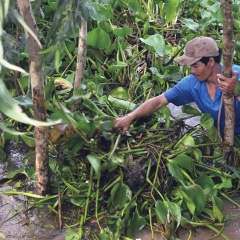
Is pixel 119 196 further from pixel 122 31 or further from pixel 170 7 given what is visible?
pixel 170 7

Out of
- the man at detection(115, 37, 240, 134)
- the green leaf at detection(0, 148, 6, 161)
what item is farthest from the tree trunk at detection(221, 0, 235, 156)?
the green leaf at detection(0, 148, 6, 161)

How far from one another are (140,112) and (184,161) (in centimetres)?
42

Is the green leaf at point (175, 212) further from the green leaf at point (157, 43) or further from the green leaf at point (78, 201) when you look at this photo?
the green leaf at point (157, 43)

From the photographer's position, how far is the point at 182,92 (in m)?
2.85

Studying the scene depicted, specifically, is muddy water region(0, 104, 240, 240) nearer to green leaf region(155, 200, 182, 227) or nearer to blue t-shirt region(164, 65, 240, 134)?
green leaf region(155, 200, 182, 227)

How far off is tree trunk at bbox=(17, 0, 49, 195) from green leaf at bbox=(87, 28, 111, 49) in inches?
45.3

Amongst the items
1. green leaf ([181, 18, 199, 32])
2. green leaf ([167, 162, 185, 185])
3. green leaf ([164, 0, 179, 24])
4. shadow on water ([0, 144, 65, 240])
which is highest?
green leaf ([164, 0, 179, 24])

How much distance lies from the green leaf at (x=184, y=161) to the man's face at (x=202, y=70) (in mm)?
452

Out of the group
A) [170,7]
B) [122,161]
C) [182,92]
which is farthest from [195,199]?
[170,7]

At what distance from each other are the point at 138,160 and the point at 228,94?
24.2 inches

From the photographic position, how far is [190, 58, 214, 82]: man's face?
2.68m

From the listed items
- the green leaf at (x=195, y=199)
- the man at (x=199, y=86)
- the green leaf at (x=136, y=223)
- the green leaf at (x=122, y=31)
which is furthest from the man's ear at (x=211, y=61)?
the green leaf at (x=122, y=31)

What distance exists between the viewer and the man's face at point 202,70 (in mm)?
2680

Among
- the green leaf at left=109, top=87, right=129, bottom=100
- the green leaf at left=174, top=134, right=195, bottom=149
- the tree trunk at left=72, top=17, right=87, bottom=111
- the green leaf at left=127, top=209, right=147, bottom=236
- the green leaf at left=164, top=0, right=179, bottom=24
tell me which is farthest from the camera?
the green leaf at left=164, top=0, right=179, bottom=24
